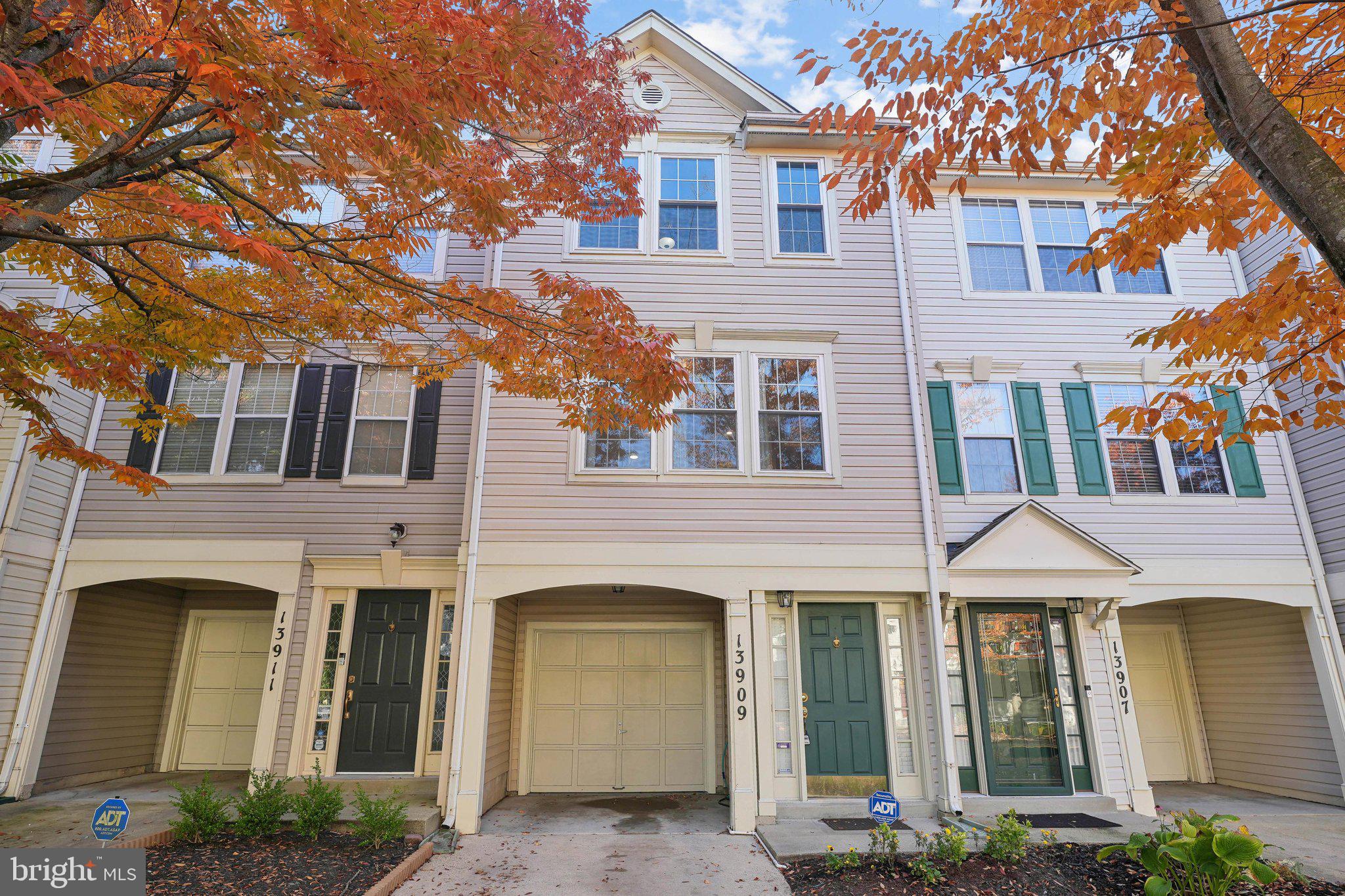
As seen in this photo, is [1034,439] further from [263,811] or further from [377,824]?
[263,811]

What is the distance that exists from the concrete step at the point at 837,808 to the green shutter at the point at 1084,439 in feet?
14.6

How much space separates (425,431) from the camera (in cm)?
842

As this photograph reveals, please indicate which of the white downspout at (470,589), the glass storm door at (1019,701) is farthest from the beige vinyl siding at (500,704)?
the glass storm door at (1019,701)

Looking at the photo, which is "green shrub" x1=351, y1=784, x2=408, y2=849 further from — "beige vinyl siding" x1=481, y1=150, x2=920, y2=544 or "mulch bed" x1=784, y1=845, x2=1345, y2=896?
"mulch bed" x1=784, y1=845, x2=1345, y2=896

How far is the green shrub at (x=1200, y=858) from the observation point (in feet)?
15.2

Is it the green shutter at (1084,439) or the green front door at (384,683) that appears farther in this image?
the green shutter at (1084,439)

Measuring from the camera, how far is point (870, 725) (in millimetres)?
7434

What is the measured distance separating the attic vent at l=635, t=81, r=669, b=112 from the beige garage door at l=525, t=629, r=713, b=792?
6.91 metres

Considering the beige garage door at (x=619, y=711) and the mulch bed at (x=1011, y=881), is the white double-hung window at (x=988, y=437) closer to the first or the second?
the beige garage door at (x=619, y=711)

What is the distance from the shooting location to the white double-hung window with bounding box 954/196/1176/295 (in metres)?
9.55

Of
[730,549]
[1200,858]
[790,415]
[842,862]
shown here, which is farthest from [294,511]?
[1200,858]

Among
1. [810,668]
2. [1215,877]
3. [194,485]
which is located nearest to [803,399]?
[810,668]

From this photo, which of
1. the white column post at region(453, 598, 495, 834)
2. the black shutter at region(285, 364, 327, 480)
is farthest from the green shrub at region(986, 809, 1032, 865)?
the black shutter at region(285, 364, 327, 480)

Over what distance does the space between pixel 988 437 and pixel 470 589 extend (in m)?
6.64
